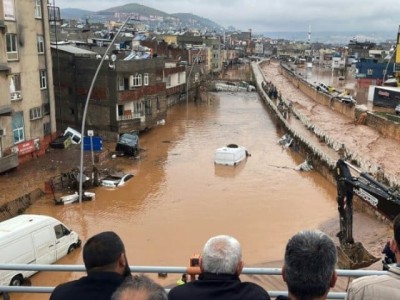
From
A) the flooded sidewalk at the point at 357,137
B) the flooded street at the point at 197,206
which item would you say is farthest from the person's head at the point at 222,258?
the flooded sidewalk at the point at 357,137

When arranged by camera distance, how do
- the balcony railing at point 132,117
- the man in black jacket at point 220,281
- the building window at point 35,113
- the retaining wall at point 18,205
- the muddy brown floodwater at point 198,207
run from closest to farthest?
1. the man in black jacket at point 220,281
2. the muddy brown floodwater at point 198,207
3. the retaining wall at point 18,205
4. the building window at point 35,113
5. the balcony railing at point 132,117

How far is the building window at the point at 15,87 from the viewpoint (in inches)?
977

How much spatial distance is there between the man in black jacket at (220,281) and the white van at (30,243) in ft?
31.3

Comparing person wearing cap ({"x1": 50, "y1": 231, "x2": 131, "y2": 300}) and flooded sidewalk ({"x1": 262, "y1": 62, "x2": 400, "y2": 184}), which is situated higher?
person wearing cap ({"x1": 50, "y1": 231, "x2": 131, "y2": 300})

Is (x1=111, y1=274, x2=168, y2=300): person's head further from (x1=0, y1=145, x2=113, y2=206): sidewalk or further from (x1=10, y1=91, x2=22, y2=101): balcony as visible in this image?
(x1=10, y1=91, x2=22, y2=101): balcony

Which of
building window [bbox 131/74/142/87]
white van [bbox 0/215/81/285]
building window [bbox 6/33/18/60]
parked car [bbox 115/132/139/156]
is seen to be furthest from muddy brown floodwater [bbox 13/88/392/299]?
building window [bbox 6/33/18/60]

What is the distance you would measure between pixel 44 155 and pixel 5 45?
6742 mm

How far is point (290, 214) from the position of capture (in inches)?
803

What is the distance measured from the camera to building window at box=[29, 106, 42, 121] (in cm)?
2655

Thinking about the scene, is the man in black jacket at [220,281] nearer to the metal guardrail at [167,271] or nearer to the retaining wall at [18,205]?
the metal guardrail at [167,271]

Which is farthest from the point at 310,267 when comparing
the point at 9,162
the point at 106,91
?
the point at 106,91

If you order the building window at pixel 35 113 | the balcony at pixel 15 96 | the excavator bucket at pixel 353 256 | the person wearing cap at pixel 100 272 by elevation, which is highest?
the person wearing cap at pixel 100 272

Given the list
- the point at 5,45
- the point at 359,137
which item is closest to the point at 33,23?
the point at 5,45

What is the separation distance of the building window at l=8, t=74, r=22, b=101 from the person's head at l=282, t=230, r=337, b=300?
24682mm
